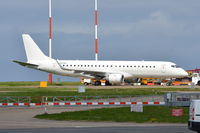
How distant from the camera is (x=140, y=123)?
3105cm

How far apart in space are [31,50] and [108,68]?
12960 millimetres

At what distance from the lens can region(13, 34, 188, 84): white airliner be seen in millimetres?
85688

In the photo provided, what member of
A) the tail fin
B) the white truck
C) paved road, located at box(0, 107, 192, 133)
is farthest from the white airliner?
the white truck

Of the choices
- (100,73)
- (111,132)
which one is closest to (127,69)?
(100,73)

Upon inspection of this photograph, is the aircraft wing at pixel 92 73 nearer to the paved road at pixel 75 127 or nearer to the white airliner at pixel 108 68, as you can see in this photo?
the white airliner at pixel 108 68

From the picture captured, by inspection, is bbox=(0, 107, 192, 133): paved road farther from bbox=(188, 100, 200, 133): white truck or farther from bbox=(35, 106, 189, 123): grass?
bbox=(188, 100, 200, 133): white truck

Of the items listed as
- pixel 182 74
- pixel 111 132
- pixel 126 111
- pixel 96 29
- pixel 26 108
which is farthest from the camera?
pixel 96 29

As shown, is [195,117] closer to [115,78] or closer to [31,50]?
[115,78]

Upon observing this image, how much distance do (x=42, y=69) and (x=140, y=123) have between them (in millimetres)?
58574

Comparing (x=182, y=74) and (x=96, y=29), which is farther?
(x=96, y=29)

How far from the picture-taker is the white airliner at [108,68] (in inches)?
3374

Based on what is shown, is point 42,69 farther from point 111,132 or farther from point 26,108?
point 111,132

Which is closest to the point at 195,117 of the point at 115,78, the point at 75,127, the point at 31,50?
the point at 75,127

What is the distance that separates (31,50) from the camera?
89750 mm
